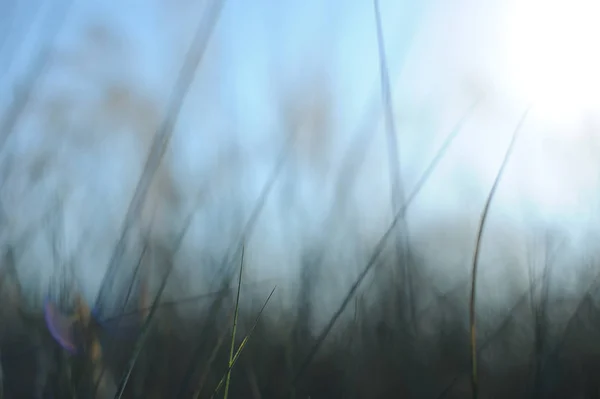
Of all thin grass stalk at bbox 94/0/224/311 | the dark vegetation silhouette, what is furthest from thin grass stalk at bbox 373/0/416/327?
thin grass stalk at bbox 94/0/224/311

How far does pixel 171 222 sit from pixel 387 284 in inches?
16.0

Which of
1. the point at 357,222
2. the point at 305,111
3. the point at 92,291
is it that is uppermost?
the point at 305,111

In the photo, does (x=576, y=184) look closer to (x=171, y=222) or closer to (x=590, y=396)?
(x=590, y=396)

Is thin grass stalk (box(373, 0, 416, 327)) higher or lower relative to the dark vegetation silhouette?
higher

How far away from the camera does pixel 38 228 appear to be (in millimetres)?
997

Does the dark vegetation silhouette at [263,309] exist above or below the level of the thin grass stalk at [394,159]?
below

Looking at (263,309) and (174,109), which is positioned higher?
(174,109)

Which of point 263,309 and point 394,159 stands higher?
point 394,159

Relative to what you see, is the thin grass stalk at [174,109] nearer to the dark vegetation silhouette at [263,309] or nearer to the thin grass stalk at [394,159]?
the dark vegetation silhouette at [263,309]

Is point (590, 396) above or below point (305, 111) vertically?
below

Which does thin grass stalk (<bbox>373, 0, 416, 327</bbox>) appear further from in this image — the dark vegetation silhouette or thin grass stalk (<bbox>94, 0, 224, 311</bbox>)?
thin grass stalk (<bbox>94, 0, 224, 311</bbox>)

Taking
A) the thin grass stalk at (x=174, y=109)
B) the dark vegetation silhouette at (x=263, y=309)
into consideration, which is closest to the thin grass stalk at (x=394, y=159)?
the dark vegetation silhouette at (x=263, y=309)

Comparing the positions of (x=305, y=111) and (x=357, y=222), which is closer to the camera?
(x=305, y=111)

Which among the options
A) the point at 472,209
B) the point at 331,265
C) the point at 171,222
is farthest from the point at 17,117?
the point at 472,209
